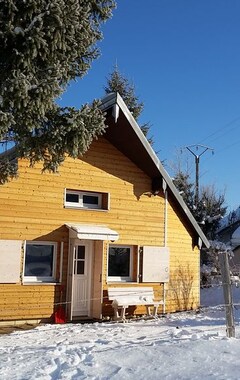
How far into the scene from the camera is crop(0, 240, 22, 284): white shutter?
37.4 feet

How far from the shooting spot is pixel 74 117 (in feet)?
28.2

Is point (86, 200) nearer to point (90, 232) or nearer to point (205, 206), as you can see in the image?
point (90, 232)

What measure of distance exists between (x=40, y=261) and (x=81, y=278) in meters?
1.32

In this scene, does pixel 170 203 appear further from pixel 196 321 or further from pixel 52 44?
pixel 52 44

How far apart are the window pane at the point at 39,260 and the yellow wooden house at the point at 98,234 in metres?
0.03

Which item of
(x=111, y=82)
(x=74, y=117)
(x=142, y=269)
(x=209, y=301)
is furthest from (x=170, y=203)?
(x=111, y=82)

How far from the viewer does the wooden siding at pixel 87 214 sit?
11750 mm

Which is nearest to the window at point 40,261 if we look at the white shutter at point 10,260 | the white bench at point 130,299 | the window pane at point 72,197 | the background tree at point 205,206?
the white shutter at point 10,260

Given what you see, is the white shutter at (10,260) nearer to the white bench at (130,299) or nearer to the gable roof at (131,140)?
the white bench at (130,299)

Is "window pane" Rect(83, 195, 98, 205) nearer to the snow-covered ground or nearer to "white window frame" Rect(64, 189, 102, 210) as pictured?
"white window frame" Rect(64, 189, 102, 210)

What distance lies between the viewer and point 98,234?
40.1ft

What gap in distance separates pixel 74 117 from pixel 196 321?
21.1 feet

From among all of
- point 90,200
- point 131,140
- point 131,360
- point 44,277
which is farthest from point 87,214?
point 131,360

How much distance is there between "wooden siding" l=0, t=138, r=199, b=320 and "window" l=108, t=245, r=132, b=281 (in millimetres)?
312
